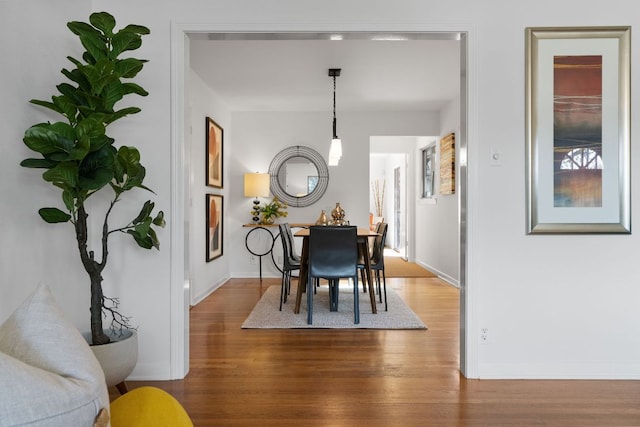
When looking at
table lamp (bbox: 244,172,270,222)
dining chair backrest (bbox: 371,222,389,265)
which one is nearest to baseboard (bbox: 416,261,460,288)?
dining chair backrest (bbox: 371,222,389,265)

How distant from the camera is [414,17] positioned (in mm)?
2598

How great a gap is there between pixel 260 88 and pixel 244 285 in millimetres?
2520

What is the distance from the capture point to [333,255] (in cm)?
379

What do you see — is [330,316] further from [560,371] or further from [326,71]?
[326,71]

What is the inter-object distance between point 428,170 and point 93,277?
598 cm

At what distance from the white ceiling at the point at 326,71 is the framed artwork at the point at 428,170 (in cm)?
97

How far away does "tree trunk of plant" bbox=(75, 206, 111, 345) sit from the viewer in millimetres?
2059

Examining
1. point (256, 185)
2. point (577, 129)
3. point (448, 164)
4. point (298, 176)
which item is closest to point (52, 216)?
point (577, 129)

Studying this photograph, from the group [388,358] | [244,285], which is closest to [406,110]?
[244,285]

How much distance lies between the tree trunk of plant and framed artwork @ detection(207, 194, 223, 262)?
9.77 ft

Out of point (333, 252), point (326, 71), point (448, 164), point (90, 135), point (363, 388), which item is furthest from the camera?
point (448, 164)

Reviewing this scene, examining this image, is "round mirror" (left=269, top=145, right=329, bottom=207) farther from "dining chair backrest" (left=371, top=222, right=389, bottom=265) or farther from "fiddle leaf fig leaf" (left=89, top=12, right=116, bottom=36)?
"fiddle leaf fig leaf" (left=89, top=12, right=116, bottom=36)

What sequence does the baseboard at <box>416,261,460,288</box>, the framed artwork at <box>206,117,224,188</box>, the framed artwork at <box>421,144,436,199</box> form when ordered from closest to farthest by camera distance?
the framed artwork at <box>206,117,224,188</box>, the baseboard at <box>416,261,460,288</box>, the framed artwork at <box>421,144,436,199</box>

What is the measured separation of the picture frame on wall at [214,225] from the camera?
5.16m
